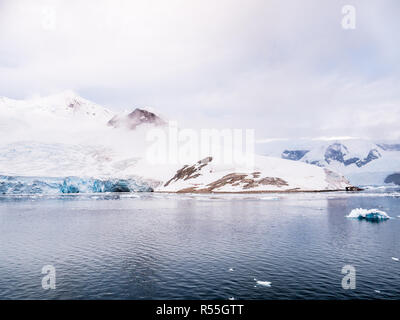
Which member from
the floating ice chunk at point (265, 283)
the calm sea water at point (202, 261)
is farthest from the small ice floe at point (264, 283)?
the calm sea water at point (202, 261)

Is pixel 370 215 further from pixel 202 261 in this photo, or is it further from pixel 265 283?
pixel 265 283

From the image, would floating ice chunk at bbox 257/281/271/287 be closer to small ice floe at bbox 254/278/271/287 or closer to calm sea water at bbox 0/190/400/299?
small ice floe at bbox 254/278/271/287

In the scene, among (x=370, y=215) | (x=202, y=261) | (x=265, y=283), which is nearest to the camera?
(x=265, y=283)

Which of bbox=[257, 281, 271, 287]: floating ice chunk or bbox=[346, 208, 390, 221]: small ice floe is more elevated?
bbox=[346, 208, 390, 221]: small ice floe

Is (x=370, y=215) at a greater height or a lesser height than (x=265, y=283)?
greater

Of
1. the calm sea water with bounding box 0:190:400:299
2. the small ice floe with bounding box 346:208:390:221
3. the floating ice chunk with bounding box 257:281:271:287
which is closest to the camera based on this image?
the calm sea water with bounding box 0:190:400:299

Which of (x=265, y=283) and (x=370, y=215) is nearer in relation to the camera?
(x=265, y=283)

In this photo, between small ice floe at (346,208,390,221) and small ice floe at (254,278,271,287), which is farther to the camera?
→ small ice floe at (346,208,390,221)

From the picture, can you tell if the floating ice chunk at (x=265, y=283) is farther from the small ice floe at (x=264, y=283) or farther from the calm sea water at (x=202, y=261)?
the calm sea water at (x=202, y=261)

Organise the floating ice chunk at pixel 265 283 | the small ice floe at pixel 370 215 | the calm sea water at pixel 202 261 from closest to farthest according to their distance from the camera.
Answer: the calm sea water at pixel 202 261, the floating ice chunk at pixel 265 283, the small ice floe at pixel 370 215

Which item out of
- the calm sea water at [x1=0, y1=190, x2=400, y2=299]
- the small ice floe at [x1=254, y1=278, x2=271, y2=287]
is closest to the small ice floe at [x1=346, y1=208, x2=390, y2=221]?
the calm sea water at [x1=0, y1=190, x2=400, y2=299]

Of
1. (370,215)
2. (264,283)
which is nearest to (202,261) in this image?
(264,283)

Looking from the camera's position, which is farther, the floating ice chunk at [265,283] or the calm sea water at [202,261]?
the floating ice chunk at [265,283]
